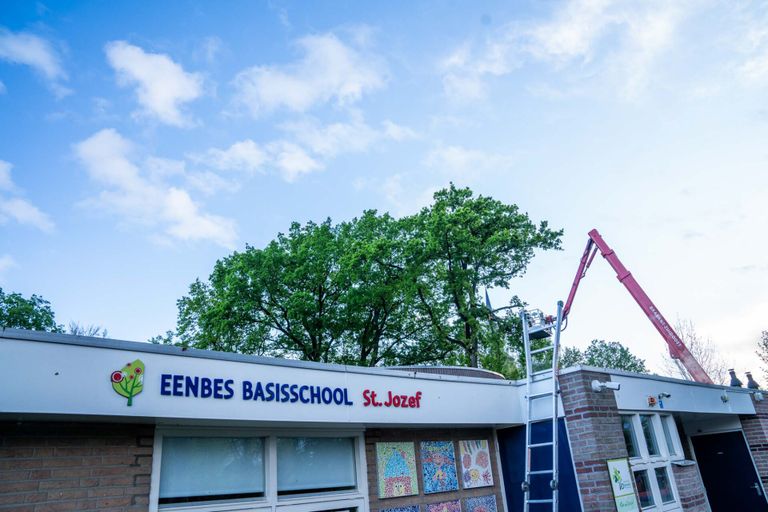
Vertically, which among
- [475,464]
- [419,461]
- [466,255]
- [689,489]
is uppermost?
[466,255]

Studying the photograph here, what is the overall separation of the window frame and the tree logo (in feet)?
2.36

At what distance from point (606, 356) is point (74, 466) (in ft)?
135

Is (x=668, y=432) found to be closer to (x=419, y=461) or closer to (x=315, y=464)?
(x=419, y=461)

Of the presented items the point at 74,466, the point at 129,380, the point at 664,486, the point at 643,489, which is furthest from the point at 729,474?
the point at 74,466

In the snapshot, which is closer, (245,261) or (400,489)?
(400,489)

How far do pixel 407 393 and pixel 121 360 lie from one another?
3.73m

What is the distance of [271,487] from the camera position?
5.99 metres


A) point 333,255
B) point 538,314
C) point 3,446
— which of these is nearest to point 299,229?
point 333,255

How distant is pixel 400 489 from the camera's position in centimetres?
718

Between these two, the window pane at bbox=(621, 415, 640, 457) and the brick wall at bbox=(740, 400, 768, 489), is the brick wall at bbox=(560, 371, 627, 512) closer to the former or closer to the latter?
the window pane at bbox=(621, 415, 640, 457)

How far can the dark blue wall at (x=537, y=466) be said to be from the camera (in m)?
7.72

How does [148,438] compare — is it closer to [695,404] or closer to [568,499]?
[568,499]

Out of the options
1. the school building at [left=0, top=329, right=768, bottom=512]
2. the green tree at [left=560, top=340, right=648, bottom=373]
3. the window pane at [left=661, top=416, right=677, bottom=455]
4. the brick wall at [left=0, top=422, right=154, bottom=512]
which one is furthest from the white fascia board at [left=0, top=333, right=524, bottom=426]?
the green tree at [left=560, top=340, right=648, bottom=373]

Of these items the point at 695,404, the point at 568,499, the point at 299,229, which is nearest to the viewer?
the point at 568,499
